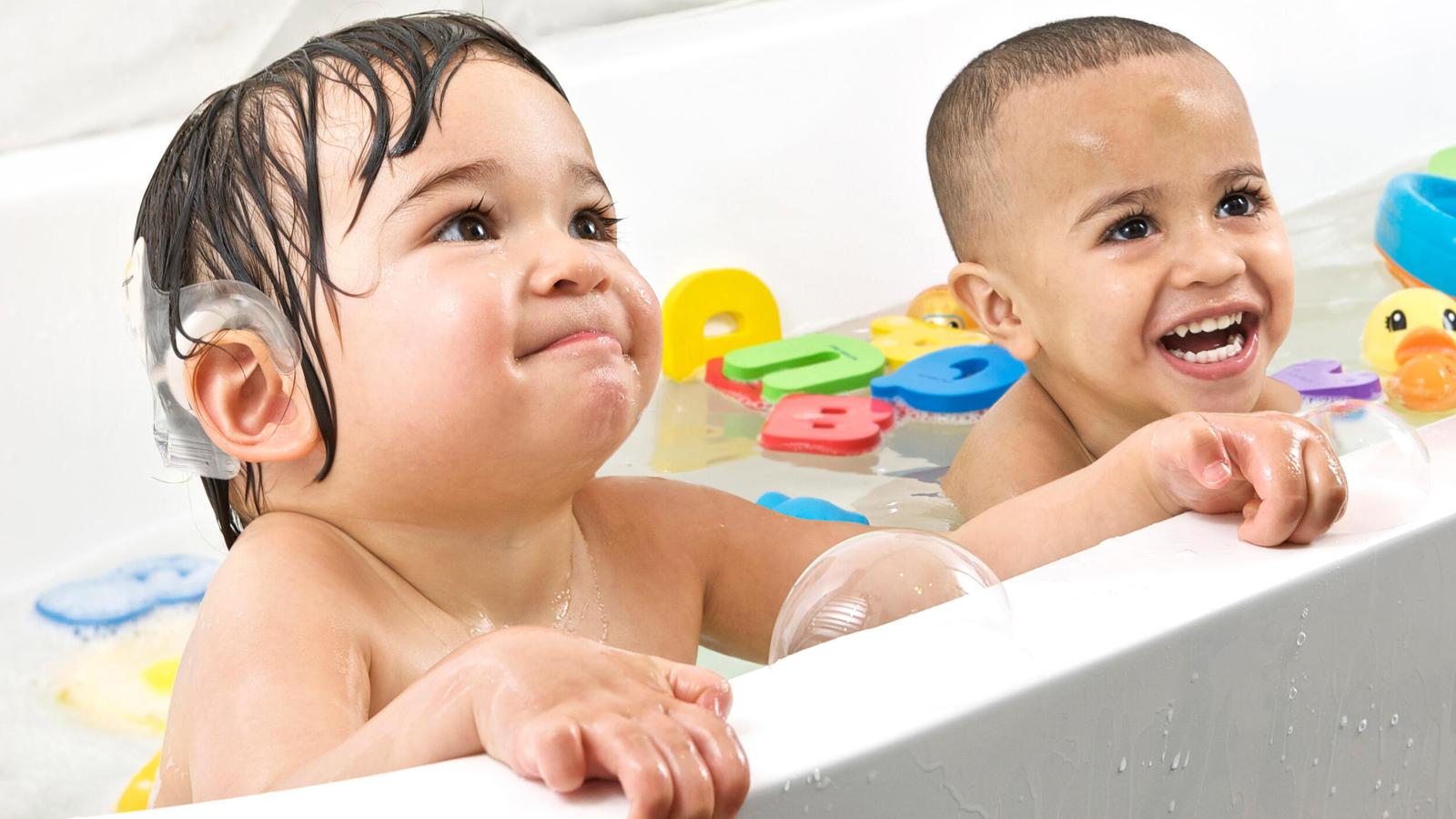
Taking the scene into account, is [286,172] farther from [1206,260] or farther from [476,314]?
[1206,260]

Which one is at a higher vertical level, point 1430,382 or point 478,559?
point 478,559

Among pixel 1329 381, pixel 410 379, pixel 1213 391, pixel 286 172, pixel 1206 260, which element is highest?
pixel 286 172

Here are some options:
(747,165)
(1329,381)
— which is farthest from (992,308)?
(747,165)

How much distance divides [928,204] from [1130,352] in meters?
0.76

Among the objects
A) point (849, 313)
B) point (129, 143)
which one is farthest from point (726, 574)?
point (849, 313)

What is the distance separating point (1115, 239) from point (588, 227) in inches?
19.9

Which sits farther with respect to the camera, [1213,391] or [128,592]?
[128,592]

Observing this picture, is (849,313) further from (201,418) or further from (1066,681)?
(1066,681)

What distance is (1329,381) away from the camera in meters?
1.58

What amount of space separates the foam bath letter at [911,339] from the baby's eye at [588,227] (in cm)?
87

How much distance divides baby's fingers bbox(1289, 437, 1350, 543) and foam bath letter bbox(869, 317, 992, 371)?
99 cm

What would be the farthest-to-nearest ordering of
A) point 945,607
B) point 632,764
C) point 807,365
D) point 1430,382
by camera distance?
1. point 807,365
2. point 1430,382
3. point 945,607
4. point 632,764

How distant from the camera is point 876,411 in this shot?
5.41 ft

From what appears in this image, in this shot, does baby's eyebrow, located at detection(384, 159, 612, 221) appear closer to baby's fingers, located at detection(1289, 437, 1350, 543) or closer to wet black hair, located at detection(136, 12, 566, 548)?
wet black hair, located at detection(136, 12, 566, 548)
